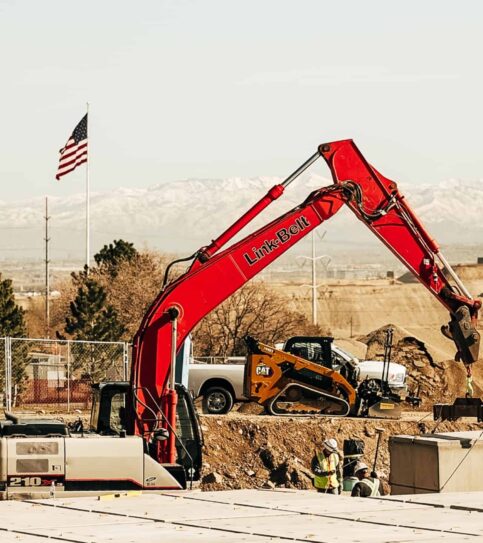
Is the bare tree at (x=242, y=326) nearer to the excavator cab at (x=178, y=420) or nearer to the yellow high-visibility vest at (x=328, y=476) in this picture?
the excavator cab at (x=178, y=420)

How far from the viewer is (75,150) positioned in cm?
6084

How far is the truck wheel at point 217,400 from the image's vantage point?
3919cm

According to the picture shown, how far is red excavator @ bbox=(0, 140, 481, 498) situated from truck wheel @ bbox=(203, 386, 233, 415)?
13.9 metres

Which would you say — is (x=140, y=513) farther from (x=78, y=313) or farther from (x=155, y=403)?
(x=78, y=313)

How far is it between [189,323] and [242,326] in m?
38.6

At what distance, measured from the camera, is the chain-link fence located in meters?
40.4

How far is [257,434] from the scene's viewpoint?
3681 cm

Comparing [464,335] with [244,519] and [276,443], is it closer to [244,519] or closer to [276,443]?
[244,519]

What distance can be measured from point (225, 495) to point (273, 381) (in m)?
17.3

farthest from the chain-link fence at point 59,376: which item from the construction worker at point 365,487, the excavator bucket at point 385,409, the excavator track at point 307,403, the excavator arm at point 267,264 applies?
the construction worker at point 365,487

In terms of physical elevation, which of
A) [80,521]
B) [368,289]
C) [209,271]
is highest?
[368,289]

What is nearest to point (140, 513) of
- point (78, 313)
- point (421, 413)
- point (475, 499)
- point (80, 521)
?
point (80, 521)

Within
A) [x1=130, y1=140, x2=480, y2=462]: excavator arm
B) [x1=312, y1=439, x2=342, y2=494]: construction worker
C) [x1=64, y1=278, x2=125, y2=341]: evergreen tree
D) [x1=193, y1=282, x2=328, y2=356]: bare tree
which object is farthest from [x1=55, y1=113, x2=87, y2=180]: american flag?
[x1=312, y1=439, x2=342, y2=494]: construction worker

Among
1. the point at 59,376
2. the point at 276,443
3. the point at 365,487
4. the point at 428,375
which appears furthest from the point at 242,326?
the point at 365,487
